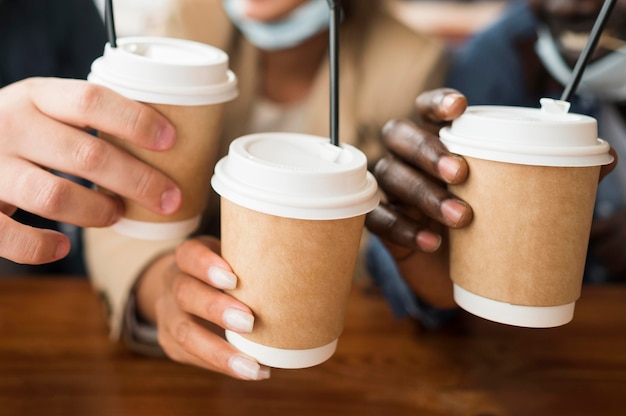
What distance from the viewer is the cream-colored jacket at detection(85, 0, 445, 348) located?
1.49 m

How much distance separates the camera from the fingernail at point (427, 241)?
2.48 feet

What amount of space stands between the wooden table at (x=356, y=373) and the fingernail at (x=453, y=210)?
0.29 meters

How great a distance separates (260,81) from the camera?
1.68 m

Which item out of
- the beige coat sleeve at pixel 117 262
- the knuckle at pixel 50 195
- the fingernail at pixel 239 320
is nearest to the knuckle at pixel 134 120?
the knuckle at pixel 50 195

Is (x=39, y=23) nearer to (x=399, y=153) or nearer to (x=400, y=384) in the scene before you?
(x=399, y=153)

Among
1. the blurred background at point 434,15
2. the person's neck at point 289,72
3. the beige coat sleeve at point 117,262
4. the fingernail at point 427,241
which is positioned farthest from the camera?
the blurred background at point 434,15

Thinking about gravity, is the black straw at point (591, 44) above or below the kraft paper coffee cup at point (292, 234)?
above

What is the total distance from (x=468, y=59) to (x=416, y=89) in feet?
0.91

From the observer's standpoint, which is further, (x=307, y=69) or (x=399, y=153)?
(x=307, y=69)

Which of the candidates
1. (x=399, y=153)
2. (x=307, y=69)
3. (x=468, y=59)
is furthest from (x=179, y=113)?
(x=468, y=59)

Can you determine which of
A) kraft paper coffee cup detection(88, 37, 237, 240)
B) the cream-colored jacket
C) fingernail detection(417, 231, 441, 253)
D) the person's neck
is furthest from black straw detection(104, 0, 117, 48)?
the person's neck

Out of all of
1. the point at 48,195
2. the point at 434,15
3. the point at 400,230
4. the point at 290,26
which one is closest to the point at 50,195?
the point at 48,195

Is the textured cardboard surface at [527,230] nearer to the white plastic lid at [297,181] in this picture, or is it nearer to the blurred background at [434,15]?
the white plastic lid at [297,181]

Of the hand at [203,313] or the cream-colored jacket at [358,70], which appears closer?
the hand at [203,313]
